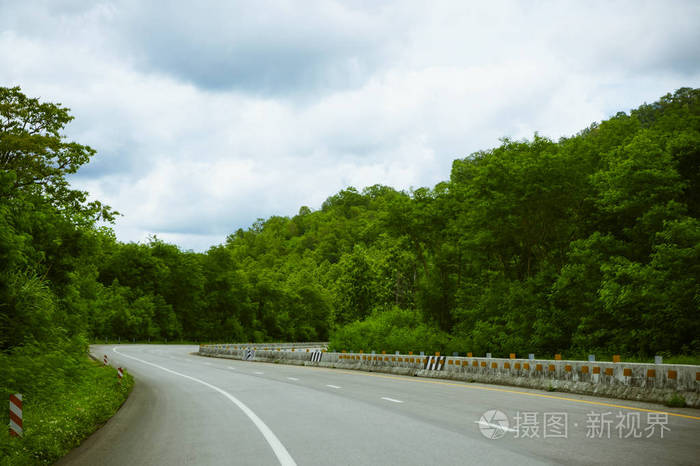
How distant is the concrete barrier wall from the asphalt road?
0.72 metres

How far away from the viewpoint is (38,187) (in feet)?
104

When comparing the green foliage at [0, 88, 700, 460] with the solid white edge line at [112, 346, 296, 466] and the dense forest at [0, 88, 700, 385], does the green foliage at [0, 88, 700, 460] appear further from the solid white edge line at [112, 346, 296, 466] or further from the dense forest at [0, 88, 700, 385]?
the solid white edge line at [112, 346, 296, 466]

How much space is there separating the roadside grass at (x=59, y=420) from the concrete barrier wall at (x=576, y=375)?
11647 millimetres

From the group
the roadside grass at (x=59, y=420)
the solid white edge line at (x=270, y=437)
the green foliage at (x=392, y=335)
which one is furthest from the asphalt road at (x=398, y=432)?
the green foliage at (x=392, y=335)

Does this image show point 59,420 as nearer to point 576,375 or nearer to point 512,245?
point 576,375

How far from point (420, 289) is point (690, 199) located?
27.1m

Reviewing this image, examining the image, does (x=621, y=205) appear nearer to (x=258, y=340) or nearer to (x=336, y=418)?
(x=336, y=418)

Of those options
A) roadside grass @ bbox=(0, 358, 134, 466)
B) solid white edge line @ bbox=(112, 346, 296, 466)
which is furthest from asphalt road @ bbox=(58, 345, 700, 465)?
roadside grass @ bbox=(0, 358, 134, 466)

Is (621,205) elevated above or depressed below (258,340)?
above

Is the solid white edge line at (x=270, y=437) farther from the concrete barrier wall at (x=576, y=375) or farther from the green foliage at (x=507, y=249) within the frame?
the concrete barrier wall at (x=576, y=375)

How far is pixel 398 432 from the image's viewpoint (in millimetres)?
9320

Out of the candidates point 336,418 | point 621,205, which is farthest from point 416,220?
point 336,418

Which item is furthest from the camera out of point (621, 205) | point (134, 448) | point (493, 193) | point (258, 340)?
point (258, 340)

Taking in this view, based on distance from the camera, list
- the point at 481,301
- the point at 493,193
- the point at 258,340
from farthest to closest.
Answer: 1. the point at 258,340
2. the point at 481,301
3. the point at 493,193
